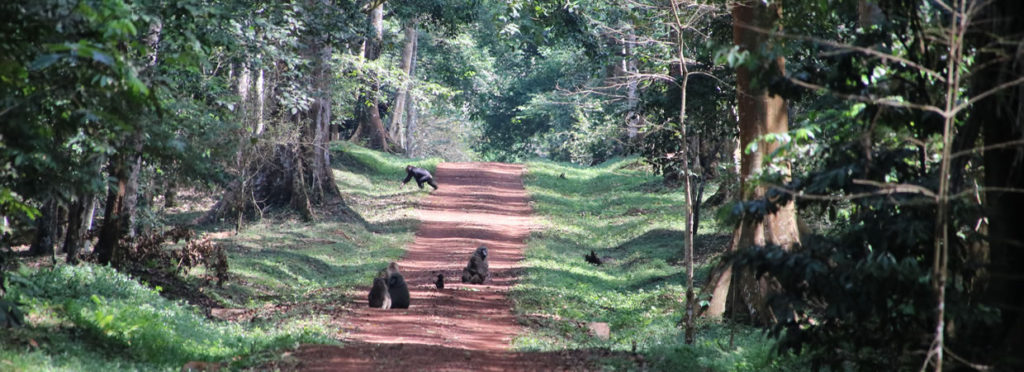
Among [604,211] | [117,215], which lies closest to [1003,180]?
[117,215]

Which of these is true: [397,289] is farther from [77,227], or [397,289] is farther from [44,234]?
[44,234]

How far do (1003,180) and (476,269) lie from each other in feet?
37.8

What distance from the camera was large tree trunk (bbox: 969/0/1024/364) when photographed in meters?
6.21

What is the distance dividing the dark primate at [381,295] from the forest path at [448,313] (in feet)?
0.47

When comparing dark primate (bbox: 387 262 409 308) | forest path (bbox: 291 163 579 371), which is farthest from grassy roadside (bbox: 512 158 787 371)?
dark primate (bbox: 387 262 409 308)

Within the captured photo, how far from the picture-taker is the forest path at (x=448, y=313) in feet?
31.2

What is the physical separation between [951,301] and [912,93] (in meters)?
1.69

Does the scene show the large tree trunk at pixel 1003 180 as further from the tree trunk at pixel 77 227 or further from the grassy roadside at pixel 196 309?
the tree trunk at pixel 77 227

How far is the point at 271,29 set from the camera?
14969 mm

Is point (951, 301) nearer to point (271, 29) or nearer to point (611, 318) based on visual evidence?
point (611, 318)

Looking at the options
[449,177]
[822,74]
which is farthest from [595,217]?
[822,74]

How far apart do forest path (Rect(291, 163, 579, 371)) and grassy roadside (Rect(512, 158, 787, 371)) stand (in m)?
0.51

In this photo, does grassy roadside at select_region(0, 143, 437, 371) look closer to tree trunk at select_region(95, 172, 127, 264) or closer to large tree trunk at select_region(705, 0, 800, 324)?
tree trunk at select_region(95, 172, 127, 264)

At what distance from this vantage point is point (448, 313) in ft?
46.4
